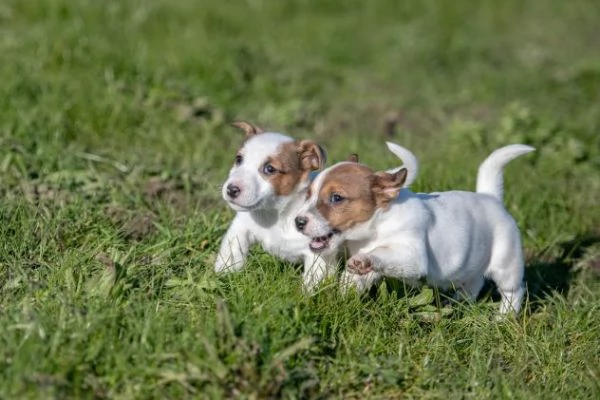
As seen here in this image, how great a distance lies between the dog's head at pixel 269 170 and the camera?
5.88 m

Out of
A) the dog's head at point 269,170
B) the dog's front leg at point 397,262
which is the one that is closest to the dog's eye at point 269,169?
the dog's head at point 269,170

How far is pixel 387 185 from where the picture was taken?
5.78 meters

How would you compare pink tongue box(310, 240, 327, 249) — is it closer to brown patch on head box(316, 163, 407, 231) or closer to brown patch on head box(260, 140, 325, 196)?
brown patch on head box(316, 163, 407, 231)

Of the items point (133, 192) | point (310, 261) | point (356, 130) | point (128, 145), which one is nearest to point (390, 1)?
point (356, 130)

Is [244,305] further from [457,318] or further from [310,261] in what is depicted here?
[457,318]

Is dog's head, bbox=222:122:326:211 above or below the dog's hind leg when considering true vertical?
above

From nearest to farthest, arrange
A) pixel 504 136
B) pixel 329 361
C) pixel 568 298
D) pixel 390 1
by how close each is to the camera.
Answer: pixel 329 361 → pixel 568 298 → pixel 504 136 → pixel 390 1

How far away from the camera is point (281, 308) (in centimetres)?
534

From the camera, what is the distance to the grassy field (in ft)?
16.5

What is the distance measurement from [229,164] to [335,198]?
8.23 ft

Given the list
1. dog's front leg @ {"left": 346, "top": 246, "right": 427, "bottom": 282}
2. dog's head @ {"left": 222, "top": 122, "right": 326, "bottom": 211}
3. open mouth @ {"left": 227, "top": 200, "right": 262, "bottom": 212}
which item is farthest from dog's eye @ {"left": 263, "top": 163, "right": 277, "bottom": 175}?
dog's front leg @ {"left": 346, "top": 246, "right": 427, "bottom": 282}

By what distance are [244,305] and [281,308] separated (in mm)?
197

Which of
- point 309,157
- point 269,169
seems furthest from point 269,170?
point 309,157

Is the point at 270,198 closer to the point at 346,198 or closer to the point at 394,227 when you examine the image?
the point at 346,198
